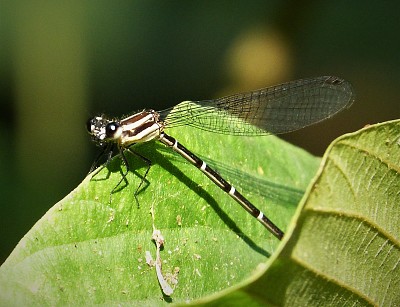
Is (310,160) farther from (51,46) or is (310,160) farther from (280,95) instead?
(51,46)

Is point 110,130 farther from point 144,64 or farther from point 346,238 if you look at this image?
point 144,64

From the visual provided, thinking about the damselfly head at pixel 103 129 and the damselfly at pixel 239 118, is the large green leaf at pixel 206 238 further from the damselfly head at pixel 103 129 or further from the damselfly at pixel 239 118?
the damselfly head at pixel 103 129

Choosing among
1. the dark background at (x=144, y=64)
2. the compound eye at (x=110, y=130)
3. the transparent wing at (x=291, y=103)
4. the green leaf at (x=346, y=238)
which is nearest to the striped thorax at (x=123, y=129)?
the compound eye at (x=110, y=130)

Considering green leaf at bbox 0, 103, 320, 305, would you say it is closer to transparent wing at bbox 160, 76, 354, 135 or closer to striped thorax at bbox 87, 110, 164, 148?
striped thorax at bbox 87, 110, 164, 148

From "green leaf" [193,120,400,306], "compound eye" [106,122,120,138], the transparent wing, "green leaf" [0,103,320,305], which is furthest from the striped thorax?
"green leaf" [193,120,400,306]

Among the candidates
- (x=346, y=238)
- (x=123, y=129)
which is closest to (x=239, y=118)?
(x=123, y=129)

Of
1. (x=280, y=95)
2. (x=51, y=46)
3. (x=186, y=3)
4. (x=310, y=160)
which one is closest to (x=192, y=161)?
(x=310, y=160)
